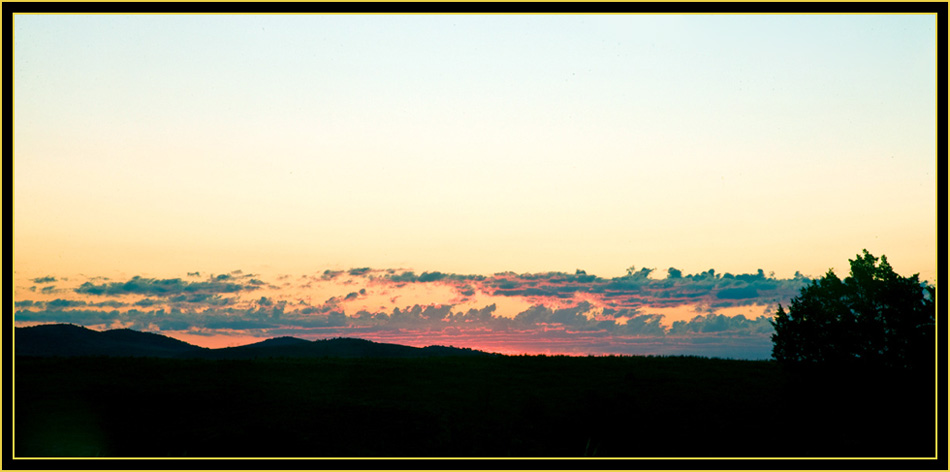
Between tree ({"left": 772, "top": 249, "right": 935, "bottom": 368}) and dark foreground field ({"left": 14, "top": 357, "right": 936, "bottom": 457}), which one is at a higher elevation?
tree ({"left": 772, "top": 249, "right": 935, "bottom": 368})

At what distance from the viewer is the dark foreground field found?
3694 cm

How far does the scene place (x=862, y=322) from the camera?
4666 centimetres

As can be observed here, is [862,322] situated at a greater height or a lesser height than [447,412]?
greater

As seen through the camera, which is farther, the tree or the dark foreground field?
the tree

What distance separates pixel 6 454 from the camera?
741 inches

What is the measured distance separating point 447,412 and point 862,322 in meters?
27.4

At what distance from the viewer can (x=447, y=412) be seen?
144 ft

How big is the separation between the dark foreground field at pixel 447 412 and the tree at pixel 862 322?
1.52 metres

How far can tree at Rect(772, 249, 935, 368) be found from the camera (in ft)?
148

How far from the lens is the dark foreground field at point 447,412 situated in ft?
121

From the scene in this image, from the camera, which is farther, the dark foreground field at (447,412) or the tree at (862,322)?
the tree at (862,322)

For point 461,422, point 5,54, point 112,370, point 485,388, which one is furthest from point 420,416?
point 5,54

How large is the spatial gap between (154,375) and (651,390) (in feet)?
117

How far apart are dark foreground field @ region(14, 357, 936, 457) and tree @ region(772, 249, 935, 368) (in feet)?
5.00
